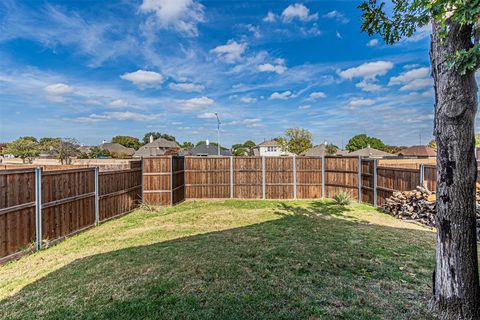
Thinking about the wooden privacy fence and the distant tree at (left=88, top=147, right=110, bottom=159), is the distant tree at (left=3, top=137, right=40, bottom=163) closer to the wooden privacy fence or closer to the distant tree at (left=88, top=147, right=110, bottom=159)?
the distant tree at (left=88, top=147, right=110, bottom=159)

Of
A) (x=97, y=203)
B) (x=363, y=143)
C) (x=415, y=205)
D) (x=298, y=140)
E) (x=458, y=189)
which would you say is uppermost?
(x=363, y=143)

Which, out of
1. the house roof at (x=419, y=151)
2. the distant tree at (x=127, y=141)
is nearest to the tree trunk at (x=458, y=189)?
the house roof at (x=419, y=151)

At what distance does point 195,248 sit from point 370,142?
52.5 m

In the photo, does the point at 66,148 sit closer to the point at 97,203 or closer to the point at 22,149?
the point at 22,149

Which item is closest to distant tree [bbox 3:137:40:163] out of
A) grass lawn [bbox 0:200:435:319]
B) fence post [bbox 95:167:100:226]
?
fence post [bbox 95:167:100:226]

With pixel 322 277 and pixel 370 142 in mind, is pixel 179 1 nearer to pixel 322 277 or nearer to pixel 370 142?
pixel 322 277

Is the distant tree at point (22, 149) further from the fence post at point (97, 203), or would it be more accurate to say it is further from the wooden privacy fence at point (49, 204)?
the fence post at point (97, 203)

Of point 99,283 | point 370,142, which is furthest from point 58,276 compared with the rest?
point 370,142

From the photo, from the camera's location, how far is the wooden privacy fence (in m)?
4.31

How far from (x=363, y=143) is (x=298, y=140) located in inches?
800

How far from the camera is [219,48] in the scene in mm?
12945

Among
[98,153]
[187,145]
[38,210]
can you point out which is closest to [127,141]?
[187,145]

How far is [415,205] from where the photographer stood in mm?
7035

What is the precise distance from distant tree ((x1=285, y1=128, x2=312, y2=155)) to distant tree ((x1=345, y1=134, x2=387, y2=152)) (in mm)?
16550
